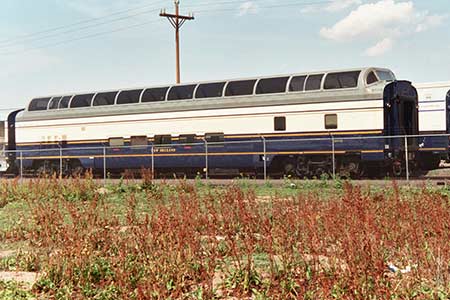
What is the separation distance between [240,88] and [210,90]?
1.57 meters

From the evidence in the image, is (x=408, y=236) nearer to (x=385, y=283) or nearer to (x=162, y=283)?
(x=385, y=283)

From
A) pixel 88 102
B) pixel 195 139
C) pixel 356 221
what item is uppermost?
pixel 88 102

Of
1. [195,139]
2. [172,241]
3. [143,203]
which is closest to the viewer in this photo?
[172,241]

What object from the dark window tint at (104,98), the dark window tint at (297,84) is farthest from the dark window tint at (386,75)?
the dark window tint at (104,98)

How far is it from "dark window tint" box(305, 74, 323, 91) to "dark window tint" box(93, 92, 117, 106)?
10.3 meters

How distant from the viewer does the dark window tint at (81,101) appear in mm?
28250

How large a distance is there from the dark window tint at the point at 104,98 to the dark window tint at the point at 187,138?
15.7ft

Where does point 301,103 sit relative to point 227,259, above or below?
above

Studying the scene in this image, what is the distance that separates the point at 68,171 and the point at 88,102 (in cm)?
377

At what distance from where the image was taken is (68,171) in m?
28.4

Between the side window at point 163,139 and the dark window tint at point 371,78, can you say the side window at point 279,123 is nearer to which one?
the dark window tint at point 371,78

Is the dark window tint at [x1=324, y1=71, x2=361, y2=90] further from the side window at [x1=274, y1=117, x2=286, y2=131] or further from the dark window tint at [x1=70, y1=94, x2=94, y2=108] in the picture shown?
the dark window tint at [x1=70, y1=94, x2=94, y2=108]

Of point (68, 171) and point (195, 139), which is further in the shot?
point (68, 171)

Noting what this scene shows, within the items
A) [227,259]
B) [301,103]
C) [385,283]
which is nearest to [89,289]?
[227,259]
